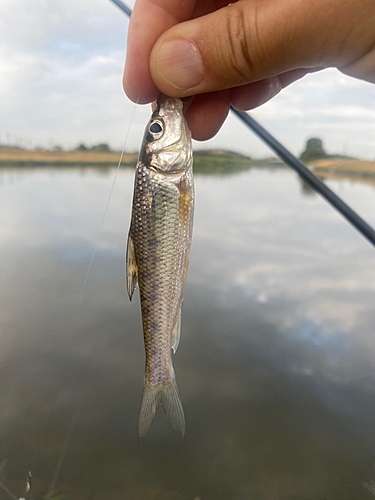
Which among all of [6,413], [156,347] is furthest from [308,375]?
[156,347]

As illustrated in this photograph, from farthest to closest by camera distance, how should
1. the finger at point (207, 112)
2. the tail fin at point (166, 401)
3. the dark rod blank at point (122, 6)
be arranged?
the dark rod blank at point (122, 6), the finger at point (207, 112), the tail fin at point (166, 401)

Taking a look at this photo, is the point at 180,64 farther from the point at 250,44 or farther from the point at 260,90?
the point at 260,90

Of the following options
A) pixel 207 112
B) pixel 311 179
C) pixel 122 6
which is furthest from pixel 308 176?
pixel 122 6

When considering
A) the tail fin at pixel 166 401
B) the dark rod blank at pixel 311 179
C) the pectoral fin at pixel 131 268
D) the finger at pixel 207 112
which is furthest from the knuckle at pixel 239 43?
the tail fin at pixel 166 401

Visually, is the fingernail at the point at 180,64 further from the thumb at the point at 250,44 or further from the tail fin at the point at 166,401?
the tail fin at the point at 166,401

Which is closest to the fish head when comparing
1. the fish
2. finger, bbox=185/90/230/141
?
the fish

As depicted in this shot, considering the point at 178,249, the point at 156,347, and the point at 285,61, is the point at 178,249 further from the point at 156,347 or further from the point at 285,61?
the point at 285,61
